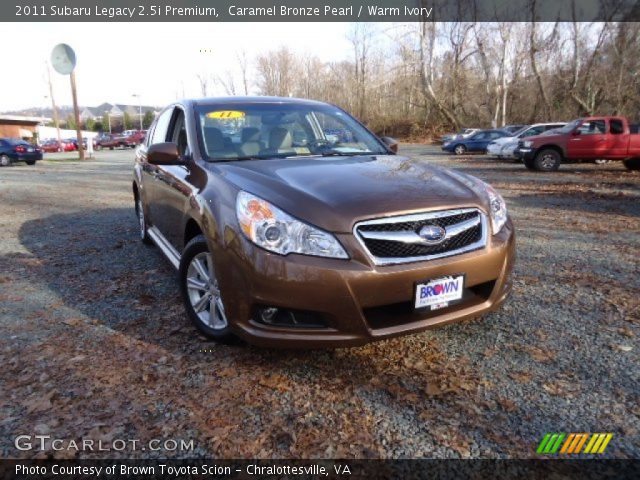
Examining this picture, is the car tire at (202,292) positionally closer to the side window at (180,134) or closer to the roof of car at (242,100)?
the side window at (180,134)

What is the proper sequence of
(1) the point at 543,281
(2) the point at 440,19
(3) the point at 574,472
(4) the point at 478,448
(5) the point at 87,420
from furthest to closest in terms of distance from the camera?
1. (2) the point at 440,19
2. (1) the point at 543,281
3. (5) the point at 87,420
4. (4) the point at 478,448
5. (3) the point at 574,472

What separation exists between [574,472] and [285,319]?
1.46 m

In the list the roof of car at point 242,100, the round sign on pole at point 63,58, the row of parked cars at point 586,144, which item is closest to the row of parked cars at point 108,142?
the round sign on pole at point 63,58

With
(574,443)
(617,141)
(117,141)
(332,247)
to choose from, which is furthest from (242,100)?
(117,141)

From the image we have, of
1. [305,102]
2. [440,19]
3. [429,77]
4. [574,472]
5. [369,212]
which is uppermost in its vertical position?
[440,19]

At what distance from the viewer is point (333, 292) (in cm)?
221

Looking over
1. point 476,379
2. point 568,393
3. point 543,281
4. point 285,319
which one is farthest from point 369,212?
point 543,281

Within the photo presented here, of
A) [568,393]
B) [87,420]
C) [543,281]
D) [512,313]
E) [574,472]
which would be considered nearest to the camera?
[574,472]

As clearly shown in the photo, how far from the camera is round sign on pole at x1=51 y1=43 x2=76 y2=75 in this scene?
51.6 feet

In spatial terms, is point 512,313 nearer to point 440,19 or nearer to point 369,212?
point 369,212

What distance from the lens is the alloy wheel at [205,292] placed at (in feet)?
9.15

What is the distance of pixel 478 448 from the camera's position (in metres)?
1.96

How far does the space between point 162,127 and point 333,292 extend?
3179mm

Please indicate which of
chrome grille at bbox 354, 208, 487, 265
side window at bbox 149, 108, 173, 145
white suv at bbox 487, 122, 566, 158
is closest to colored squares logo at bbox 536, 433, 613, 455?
chrome grille at bbox 354, 208, 487, 265
